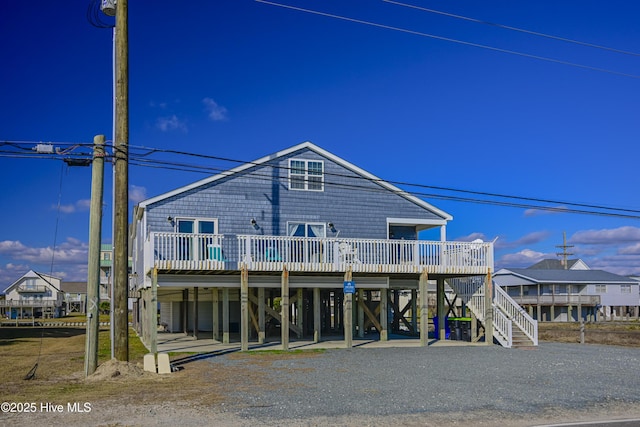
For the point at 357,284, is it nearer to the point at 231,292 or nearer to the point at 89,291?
the point at 231,292

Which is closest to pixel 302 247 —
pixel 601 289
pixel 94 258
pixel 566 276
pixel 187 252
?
pixel 187 252

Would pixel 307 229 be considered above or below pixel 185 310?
above

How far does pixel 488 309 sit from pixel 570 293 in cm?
4943

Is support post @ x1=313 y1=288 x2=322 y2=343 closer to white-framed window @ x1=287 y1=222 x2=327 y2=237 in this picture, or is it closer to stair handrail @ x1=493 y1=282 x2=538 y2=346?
white-framed window @ x1=287 y1=222 x2=327 y2=237

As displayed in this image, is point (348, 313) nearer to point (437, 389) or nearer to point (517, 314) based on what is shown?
point (517, 314)

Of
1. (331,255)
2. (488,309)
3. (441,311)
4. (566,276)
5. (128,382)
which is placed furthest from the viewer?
(566,276)

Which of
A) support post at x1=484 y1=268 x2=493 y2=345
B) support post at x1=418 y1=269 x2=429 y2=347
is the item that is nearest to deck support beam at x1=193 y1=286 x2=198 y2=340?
support post at x1=418 y1=269 x2=429 y2=347

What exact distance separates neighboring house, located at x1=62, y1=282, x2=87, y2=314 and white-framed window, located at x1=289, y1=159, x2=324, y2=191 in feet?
326

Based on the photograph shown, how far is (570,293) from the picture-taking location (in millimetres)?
70000

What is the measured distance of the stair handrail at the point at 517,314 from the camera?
2557 cm

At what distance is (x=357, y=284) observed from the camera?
2448 centimetres

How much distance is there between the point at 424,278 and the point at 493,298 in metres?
3.72

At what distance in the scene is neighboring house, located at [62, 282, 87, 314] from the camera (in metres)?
118

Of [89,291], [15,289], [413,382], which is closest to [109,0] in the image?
[89,291]
